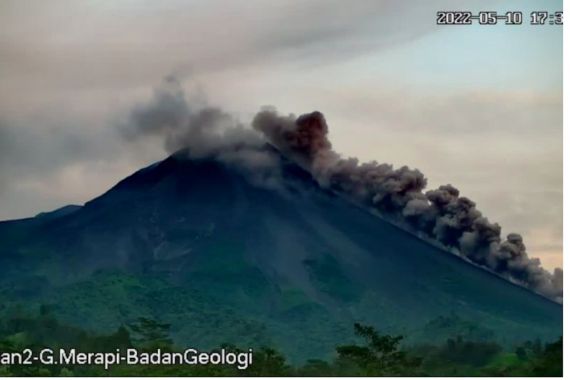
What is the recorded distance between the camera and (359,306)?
10102 mm

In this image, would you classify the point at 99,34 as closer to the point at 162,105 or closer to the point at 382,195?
the point at 162,105

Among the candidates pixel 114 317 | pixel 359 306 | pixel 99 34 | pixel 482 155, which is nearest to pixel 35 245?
pixel 114 317

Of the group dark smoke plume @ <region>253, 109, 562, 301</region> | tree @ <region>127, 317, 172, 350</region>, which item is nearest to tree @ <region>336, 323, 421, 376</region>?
dark smoke plume @ <region>253, 109, 562, 301</region>

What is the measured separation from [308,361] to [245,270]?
658mm

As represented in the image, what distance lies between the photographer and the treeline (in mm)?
10055

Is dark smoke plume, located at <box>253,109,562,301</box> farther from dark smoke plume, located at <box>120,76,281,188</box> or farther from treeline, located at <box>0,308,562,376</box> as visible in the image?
treeline, located at <box>0,308,562,376</box>

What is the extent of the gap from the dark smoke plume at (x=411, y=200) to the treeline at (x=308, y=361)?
459 mm

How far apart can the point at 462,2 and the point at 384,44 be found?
523mm

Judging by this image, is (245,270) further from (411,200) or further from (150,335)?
(411,200)

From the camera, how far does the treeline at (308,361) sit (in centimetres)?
1005

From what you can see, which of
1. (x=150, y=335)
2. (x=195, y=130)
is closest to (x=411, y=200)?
(x=195, y=130)

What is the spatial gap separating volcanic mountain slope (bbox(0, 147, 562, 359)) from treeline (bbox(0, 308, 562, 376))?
0.06 m

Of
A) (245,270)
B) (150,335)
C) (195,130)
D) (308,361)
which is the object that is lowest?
(308,361)

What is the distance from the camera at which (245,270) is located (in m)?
10.1
